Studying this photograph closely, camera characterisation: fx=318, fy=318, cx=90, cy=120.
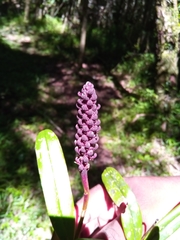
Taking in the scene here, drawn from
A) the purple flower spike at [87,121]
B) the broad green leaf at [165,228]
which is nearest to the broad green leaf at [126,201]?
the broad green leaf at [165,228]

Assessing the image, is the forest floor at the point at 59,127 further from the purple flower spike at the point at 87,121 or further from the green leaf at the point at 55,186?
the purple flower spike at the point at 87,121

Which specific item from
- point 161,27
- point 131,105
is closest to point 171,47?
point 161,27

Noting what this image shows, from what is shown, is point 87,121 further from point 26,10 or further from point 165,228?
point 26,10

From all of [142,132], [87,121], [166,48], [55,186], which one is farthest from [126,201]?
[166,48]

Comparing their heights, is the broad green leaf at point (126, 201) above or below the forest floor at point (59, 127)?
above

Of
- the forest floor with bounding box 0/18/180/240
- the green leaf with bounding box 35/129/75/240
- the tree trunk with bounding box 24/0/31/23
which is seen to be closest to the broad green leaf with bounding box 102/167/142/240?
the green leaf with bounding box 35/129/75/240

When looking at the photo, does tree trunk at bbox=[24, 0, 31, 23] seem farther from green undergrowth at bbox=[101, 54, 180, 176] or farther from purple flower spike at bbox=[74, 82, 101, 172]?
purple flower spike at bbox=[74, 82, 101, 172]
